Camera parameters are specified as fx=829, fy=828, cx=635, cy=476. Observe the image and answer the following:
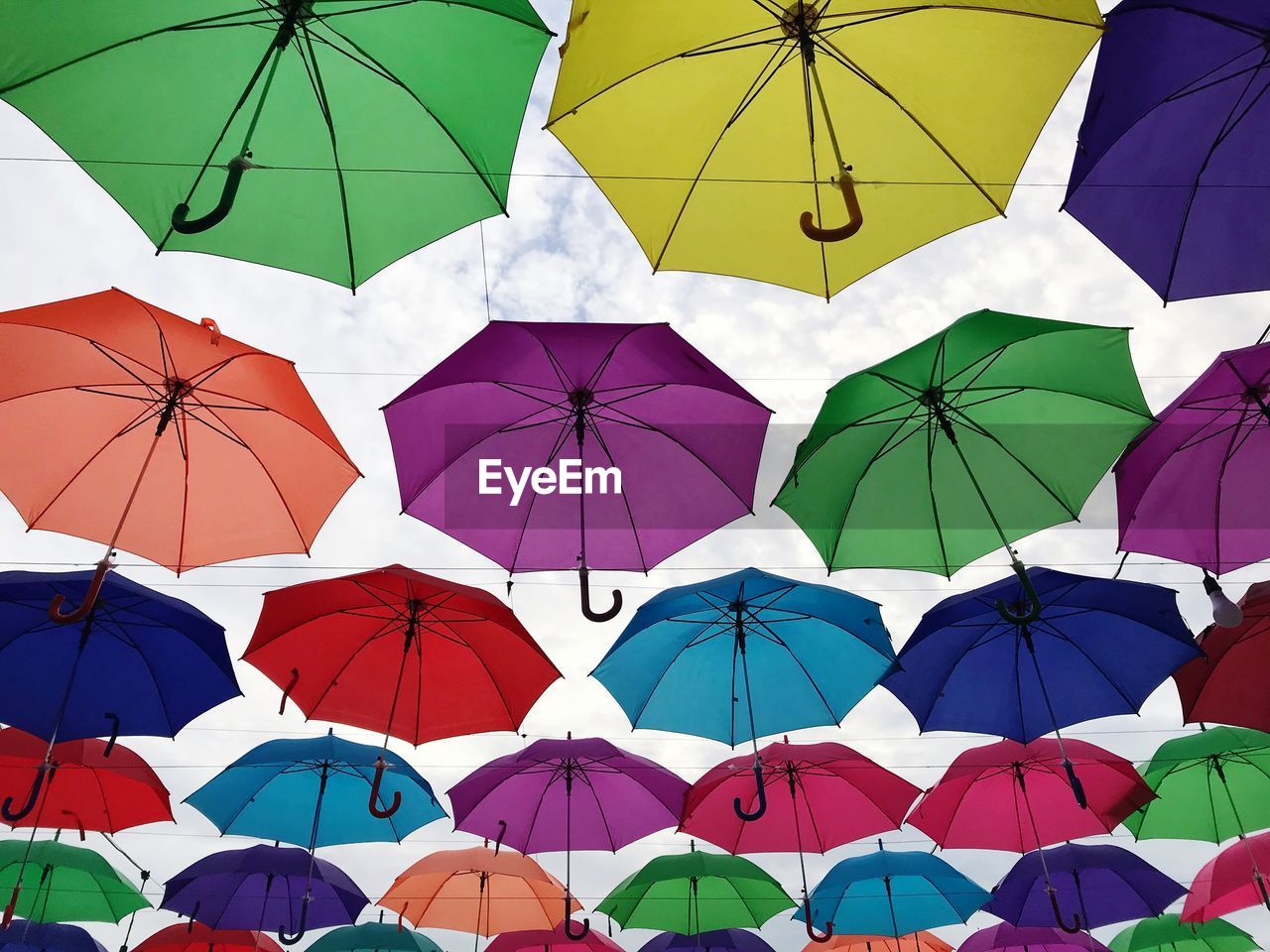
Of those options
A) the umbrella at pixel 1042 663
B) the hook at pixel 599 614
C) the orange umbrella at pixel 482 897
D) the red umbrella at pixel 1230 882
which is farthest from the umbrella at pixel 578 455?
the red umbrella at pixel 1230 882

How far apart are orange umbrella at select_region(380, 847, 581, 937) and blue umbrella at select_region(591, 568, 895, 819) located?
292cm

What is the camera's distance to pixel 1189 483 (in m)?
5.07

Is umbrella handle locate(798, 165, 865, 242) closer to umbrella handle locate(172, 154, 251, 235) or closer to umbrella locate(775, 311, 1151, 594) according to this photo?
umbrella locate(775, 311, 1151, 594)

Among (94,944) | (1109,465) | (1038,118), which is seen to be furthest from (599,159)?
(94,944)

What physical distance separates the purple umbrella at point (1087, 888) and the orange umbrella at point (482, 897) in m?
4.50

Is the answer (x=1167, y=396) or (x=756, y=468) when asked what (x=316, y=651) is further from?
(x=1167, y=396)

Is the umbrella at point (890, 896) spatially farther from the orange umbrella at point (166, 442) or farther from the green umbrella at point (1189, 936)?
the orange umbrella at point (166, 442)

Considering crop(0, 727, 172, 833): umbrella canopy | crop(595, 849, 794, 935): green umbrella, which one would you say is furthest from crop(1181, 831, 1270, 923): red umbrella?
crop(0, 727, 172, 833): umbrella canopy

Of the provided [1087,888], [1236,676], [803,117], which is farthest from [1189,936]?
[803,117]

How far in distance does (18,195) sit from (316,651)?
335 cm

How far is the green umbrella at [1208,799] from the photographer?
7.24 m

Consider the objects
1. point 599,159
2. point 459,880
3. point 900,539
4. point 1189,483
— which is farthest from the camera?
point 459,880

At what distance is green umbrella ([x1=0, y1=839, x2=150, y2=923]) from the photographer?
25.7 feet

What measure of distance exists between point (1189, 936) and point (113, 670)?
36.8ft
